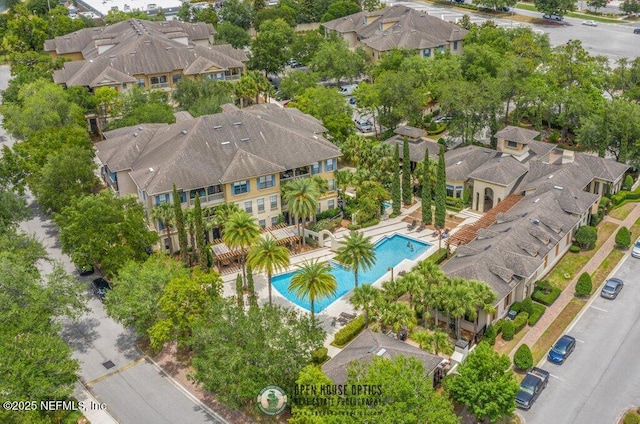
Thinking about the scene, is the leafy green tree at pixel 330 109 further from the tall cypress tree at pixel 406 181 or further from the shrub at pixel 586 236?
the shrub at pixel 586 236

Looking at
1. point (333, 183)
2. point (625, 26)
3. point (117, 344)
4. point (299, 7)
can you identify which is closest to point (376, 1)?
point (299, 7)

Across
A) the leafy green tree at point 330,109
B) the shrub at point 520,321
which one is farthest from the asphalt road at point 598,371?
the leafy green tree at point 330,109

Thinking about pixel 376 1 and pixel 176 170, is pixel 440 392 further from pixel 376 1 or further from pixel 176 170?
pixel 376 1

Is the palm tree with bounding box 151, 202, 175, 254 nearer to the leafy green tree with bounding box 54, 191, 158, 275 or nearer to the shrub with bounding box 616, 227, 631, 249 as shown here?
the leafy green tree with bounding box 54, 191, 158, 275

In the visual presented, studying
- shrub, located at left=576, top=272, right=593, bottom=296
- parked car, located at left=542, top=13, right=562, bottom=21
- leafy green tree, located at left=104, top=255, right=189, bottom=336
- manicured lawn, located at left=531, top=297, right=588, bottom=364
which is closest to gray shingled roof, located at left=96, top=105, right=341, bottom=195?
leafy green tree, located at left=104, top=255, right=189, bottom=336

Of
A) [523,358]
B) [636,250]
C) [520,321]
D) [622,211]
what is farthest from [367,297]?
[622,211]

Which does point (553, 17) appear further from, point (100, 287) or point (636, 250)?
point (100, 287)

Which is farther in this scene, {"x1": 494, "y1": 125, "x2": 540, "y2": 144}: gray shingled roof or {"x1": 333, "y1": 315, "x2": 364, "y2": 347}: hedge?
{"x1": 494, "y1": 125, "x2": 540, "y2": 144}: gray shingled roof
